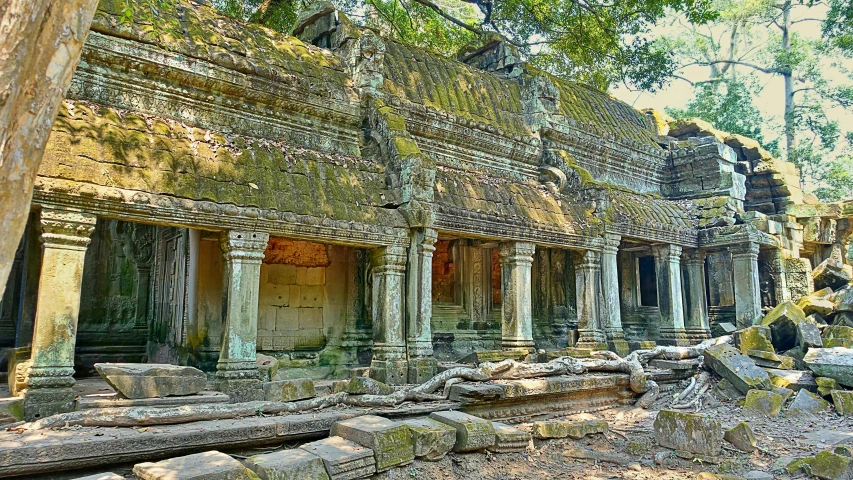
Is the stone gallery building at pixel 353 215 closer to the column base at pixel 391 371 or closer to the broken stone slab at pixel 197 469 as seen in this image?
the column base at pixel 391 371

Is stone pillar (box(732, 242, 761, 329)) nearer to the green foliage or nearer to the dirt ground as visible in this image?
the dirt ground

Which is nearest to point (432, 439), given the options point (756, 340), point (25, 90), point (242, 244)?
point (242, 244)

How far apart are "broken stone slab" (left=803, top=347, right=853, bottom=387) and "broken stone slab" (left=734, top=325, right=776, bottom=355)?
3.23 feet

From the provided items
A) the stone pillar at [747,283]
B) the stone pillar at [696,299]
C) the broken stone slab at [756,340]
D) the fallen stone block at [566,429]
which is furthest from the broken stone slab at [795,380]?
the fallen stone block at [566,429]

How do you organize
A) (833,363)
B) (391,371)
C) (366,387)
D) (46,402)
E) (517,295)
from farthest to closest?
1. (517,295)
2. (833,363)
3. (391,371)
4. (366,387)
5. (46,402)

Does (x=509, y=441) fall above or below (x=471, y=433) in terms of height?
below

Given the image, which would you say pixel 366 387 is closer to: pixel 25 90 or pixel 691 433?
pixel 691 433

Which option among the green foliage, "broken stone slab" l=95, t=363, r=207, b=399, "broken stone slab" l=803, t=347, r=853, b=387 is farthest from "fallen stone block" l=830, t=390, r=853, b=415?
the green foliage

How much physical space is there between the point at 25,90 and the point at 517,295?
8522mm

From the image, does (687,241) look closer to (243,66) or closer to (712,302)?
(712,302)

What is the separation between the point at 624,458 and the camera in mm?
6531

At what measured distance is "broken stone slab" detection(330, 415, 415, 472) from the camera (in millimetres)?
5363

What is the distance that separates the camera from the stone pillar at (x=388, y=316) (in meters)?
8.42

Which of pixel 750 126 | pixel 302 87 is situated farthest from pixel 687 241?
pixel 750 126
